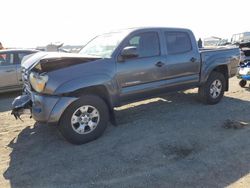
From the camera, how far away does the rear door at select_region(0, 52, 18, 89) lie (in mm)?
8734

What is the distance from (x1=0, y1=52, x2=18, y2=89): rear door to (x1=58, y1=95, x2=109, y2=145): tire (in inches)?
194

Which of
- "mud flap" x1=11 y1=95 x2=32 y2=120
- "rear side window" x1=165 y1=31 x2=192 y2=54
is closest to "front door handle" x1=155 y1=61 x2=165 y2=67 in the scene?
"rear side window" x1=165 y1=31 x2=192 y2=54

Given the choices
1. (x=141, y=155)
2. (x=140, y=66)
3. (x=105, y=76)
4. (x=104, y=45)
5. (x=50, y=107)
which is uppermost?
(x=104, y=45)

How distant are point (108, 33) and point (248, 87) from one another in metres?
5.59

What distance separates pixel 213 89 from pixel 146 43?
2449mm

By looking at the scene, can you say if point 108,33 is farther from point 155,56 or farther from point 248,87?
point 248,87

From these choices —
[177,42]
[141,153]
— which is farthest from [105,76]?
[177,42]

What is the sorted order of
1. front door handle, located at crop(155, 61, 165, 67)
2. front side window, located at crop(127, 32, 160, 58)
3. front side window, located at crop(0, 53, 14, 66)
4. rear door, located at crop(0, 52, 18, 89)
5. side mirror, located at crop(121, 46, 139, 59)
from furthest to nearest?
front side window, located at crop(0, 53, 14, 66) → rear door, located at crop(0, 52, 18, 89) → front door handle, located at crop(155, 61, 165, 67) → front side window, located at crop(127, 32, 160, 58) → side mirror, located at crop(121, 46, 139, 59)

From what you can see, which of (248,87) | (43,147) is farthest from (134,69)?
(248,87)

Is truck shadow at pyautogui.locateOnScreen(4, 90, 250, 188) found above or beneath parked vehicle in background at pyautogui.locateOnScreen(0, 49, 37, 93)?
beneath

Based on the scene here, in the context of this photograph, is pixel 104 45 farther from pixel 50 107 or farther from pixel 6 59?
pixel 6 59

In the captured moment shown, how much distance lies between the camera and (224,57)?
279 inches

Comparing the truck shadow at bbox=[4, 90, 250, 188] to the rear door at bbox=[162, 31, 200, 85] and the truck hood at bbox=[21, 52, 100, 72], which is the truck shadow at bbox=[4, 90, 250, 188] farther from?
the truck hood at bbox=[21, 52, 100, 72]

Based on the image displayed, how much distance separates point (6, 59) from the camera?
8.93 metres
